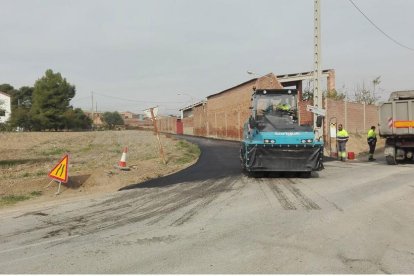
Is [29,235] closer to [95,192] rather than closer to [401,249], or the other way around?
[95,192]

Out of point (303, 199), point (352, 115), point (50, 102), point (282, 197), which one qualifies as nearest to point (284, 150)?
point (282, 197)

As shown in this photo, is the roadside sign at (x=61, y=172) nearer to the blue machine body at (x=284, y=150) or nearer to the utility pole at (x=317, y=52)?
the blue machine body at (x=284, y=150)

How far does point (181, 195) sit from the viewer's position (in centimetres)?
1152

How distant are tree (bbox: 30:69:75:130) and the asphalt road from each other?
65.0m

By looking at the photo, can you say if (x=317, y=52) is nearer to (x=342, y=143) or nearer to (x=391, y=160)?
(x=342, y=143)

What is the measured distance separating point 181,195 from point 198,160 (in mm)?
9808

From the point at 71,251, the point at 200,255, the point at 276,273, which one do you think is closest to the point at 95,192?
the point at 71,251

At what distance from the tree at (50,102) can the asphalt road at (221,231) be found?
2558 inches

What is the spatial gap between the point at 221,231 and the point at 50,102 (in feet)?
235

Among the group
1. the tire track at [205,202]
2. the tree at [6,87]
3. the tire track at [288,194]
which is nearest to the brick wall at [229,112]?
the tire track at [288,194]

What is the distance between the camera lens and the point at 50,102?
74.2 metres

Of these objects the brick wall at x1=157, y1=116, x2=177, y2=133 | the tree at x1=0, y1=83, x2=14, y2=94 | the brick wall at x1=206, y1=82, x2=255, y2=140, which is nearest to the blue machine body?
the brick wall at x1=206, y1=82, x2=255, y2=140

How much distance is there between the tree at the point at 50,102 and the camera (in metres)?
73.1

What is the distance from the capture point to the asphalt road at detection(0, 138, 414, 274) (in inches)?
231
